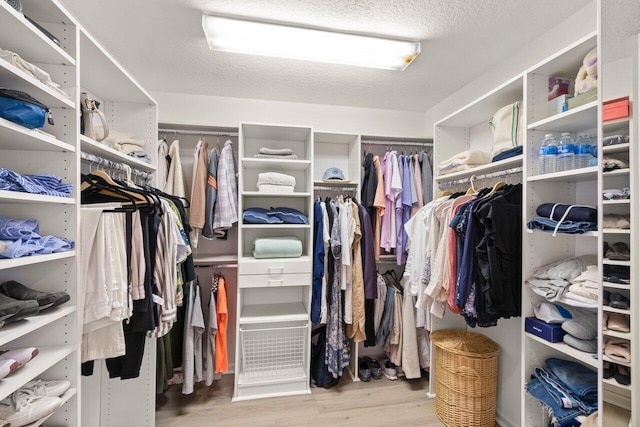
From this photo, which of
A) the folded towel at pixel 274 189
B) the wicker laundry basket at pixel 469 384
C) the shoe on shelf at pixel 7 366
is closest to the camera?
the shoe on shelf at pixel 7 366

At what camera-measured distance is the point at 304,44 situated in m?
1.68

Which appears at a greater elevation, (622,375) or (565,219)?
(565,219)

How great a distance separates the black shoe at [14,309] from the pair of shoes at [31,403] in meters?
0.26

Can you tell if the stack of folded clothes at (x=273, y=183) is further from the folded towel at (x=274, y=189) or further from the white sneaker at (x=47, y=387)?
the white sneaker at (x=47, y=387)

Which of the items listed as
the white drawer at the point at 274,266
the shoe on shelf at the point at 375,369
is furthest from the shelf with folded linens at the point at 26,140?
the shoe on shelf at the point at 375,369

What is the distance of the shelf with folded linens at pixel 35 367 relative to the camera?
79 centimetres

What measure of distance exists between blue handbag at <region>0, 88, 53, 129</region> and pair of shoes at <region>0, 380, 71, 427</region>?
2.88ft

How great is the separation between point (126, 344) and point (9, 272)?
54 cm

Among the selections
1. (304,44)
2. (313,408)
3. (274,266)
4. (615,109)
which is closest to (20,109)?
(304,44)

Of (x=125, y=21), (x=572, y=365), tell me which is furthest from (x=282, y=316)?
(x=125, y=21)

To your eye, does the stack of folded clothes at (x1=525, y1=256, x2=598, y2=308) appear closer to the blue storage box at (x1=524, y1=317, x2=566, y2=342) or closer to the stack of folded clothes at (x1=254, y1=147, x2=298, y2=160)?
the blue storage box at (x1=524, y1=317, x2=566, y2=342)

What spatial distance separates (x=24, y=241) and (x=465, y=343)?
235 cm

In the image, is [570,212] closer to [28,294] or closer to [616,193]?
[616,193]

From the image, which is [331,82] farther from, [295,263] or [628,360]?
[628,360]
